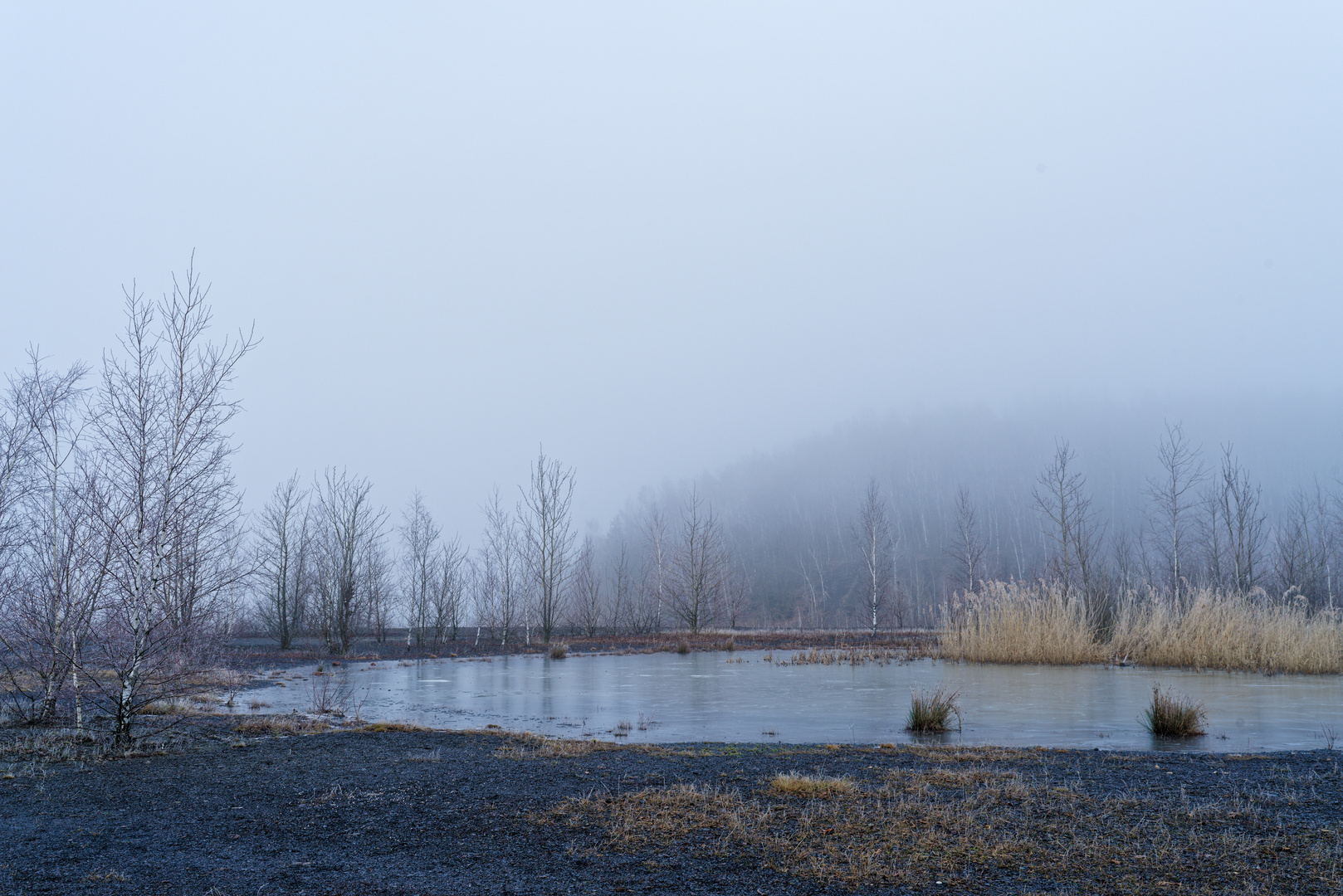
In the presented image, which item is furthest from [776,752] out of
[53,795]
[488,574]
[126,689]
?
[488,574]

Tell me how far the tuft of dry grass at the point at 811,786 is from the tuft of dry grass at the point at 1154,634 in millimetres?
17878

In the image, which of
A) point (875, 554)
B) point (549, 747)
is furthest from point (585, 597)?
point (549, 747)

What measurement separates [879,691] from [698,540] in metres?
32.7

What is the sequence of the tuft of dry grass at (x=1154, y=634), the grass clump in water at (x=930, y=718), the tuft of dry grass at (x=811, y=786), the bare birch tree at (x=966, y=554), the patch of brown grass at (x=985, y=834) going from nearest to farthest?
the patch of brown grass at (x=985, y=834) → the tuft of dry grass at (x=811, y=786) → the grass clump in water at (x=930, y=718) → the tuft of dry grass at (x=1154, y=634) → the bare birch tree at (x=966, y=554)

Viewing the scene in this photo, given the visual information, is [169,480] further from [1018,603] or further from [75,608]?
[1018,603]

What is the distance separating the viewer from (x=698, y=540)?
48.8 meters

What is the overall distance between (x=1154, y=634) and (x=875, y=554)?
2160 cm


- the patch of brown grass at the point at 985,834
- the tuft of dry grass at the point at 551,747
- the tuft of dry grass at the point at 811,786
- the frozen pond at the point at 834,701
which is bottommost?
the frozen pond at the point at 834,701

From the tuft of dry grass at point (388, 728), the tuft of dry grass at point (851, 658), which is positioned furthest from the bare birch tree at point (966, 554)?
the tuft of dry grass at point (388, 728)

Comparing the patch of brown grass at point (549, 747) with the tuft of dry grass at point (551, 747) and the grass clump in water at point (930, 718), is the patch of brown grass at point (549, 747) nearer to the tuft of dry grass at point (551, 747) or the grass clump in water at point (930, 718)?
the tuft of dry grass at point (551, 747)

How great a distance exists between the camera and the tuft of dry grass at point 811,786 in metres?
6.44

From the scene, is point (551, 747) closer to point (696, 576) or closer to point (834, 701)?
point (834, 701)

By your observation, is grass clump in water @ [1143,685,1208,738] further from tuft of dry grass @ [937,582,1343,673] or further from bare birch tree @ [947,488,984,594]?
bare birch tree @ [947,488,984,594]

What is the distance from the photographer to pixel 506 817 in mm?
5906
